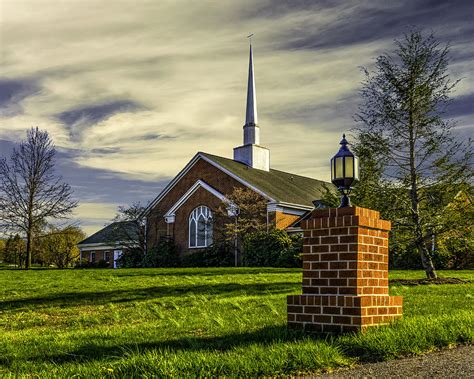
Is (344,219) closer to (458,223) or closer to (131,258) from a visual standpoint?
(458,223)

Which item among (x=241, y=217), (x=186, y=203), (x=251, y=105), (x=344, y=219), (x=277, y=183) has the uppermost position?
(x=251, y=105)

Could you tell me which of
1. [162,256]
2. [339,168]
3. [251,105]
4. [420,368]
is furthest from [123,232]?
[420,368]

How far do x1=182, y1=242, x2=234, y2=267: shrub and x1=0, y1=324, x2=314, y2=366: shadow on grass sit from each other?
1051 inches

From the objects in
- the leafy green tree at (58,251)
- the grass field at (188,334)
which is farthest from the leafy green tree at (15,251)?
the grass field at (188,334)

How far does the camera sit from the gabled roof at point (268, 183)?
112ft

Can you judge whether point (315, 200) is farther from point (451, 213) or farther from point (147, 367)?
point (147, 367)

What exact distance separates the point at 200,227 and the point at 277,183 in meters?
5.90

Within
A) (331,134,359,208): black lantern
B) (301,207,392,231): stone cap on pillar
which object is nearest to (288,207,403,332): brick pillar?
(301,207,392,231): stone cap on pillar

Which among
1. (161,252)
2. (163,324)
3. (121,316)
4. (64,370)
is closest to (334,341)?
(64,370)

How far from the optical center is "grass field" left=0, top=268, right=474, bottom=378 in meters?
4.96

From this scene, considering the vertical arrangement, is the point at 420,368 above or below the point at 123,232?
below

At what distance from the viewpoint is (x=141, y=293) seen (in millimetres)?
12359

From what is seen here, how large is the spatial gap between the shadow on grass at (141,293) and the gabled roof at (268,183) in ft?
64.4

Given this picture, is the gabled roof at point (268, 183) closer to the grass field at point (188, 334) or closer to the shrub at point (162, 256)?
the shrub at point (162, 256)
